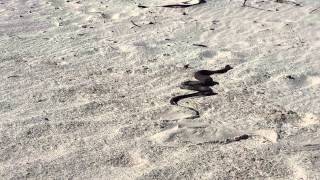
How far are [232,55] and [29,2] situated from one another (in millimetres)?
3365

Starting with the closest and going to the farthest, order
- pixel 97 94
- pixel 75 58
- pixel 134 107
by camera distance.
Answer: pixel 134 107 → pixel 97 94 → pixel 75 58

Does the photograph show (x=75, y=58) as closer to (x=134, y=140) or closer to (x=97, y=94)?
(x=97, y=94)

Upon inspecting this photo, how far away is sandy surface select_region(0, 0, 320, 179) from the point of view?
3125mm

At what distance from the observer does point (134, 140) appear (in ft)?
11.1

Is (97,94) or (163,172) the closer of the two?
(163,172)

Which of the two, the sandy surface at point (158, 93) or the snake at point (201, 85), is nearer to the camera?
the sandy surface at point (158, 93)

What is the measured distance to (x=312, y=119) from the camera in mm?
3602

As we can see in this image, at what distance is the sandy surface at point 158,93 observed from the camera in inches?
123

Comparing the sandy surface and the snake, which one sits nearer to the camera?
the sandy surface

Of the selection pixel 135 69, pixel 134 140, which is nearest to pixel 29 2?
pixel 135 69

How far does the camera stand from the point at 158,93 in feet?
13.5

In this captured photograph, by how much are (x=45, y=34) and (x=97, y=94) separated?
185 centimetres

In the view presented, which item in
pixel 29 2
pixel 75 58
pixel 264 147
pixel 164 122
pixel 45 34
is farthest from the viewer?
pixel 29 2

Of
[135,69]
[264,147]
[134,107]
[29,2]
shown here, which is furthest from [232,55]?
[29,2]
